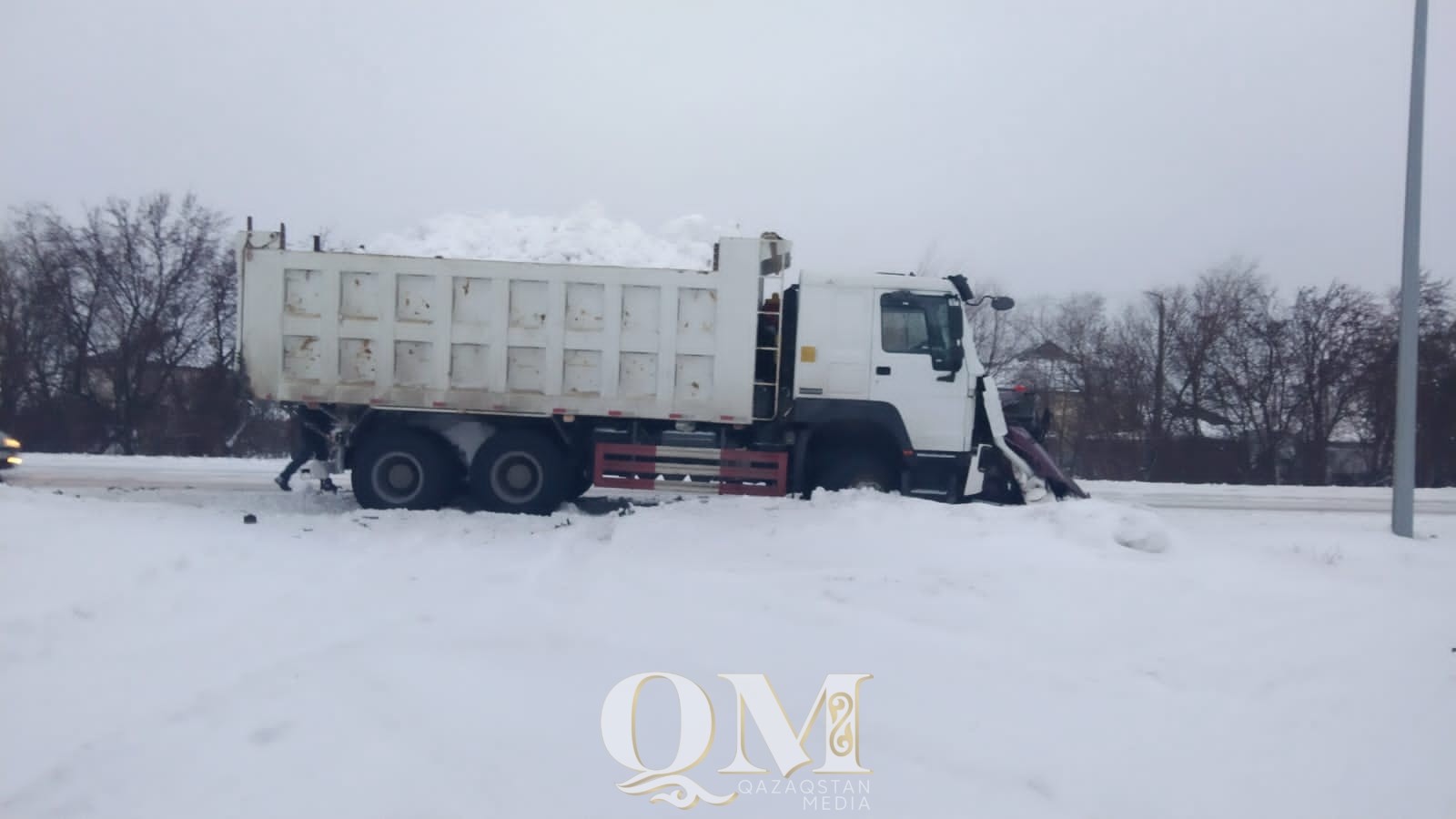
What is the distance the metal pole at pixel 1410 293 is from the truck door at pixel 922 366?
15.4ft

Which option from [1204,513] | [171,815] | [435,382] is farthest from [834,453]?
[171,815]

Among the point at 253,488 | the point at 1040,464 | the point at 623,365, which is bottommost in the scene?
the point at 253,488

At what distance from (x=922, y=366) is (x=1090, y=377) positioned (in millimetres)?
21222

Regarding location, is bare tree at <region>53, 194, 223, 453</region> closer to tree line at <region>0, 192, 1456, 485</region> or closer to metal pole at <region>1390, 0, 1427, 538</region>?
tree line at <region>0, 192, 1456, 485</region>

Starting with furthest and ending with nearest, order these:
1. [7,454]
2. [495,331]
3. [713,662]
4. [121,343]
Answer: [121,343], [7,454], [495,331], [713,662]

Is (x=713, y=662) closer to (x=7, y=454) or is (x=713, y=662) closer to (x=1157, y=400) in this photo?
(x=7, y=454)

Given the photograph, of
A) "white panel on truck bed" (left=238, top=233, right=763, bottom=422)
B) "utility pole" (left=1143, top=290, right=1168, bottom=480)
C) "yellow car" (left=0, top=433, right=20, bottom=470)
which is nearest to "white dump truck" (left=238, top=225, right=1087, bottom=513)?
"white panel on truck bed" (left=238, top=233, right=763, bottom=422)

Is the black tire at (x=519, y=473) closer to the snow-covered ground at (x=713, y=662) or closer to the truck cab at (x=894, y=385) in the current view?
the snow-covered ground at (x=713, y=662)

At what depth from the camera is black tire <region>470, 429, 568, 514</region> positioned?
35.5ft

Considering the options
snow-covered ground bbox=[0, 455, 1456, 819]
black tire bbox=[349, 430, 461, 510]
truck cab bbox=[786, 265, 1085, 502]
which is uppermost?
truck cab bbox=[786, 265, 1085, 502]

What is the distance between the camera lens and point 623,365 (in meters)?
10.7

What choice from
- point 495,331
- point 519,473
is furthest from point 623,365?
point 519,473

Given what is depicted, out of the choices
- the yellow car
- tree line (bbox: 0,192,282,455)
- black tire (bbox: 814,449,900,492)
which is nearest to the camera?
black tire (bbox: 814,449,900,492)

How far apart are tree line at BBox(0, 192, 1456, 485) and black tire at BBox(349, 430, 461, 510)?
12.5 meters
